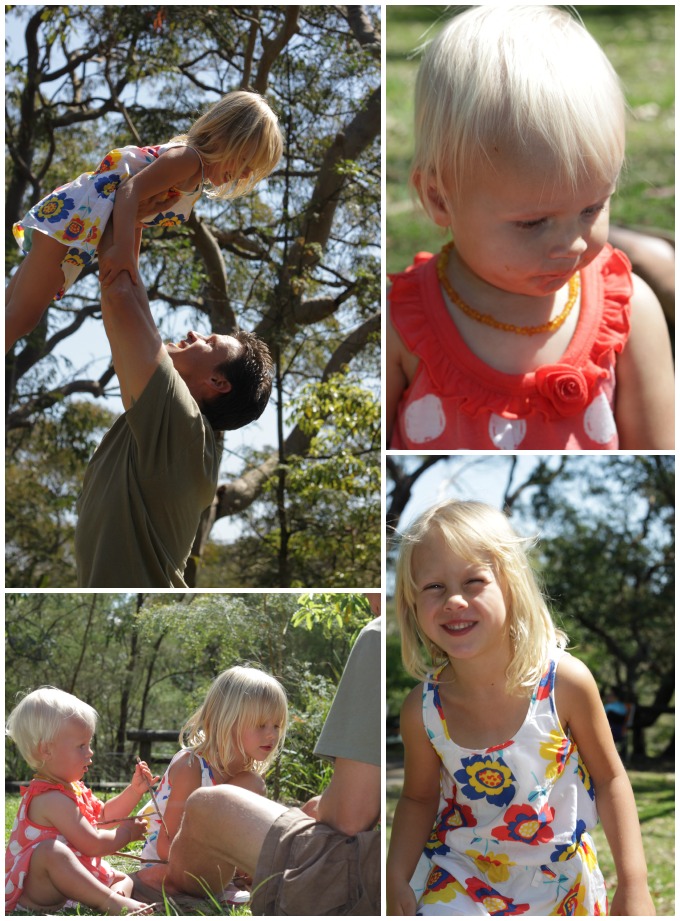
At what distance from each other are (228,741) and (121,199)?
A: 1.13m

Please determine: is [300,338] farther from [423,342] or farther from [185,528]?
[185,528]

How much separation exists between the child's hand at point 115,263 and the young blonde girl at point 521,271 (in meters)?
0.63

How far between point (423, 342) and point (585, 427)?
41cm

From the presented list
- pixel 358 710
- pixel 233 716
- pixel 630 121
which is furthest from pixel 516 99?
pixel 630 121

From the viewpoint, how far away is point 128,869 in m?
1.89

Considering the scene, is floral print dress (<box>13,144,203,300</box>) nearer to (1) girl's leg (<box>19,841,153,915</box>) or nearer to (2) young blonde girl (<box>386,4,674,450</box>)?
(2) young blonde girl (<box>386,4,674,450</box>)

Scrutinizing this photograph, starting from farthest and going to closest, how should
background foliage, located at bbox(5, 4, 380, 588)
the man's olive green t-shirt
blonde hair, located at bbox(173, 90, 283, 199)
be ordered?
1. background foliage, located at bbox(5, 4, 380, 588)
2. blonde hair, located at bbox(173, 90, 283, 199)
3. the man's olive green t-shirt

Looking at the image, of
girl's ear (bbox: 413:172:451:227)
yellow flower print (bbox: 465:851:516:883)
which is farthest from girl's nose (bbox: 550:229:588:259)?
yellow flower print (bbox: 465:851:516:883)

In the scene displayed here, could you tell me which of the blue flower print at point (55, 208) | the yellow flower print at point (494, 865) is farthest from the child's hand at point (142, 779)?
the blue flower print at point (55, 208)

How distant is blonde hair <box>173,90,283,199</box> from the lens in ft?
6.48

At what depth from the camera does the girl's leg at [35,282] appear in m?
1.87

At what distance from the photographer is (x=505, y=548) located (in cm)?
191

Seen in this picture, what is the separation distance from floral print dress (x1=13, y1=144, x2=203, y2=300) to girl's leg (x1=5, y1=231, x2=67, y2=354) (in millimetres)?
17

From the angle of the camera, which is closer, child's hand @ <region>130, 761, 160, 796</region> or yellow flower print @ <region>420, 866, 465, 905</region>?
yellow flower print @ <region>420, 866, 465, 905</region>
